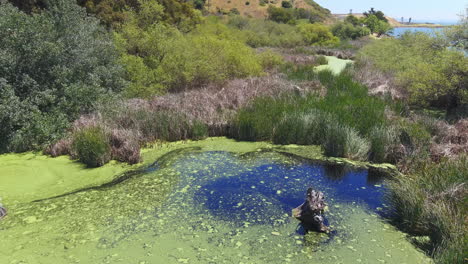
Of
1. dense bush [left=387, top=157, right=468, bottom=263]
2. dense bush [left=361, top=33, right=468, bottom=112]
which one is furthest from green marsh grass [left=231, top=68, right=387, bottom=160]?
dense bush [left=387, top=157, right=468, bottom=263]

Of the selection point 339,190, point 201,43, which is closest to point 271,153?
point 339,190

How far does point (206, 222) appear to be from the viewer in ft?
15.3

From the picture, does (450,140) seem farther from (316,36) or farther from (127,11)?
(316,36)

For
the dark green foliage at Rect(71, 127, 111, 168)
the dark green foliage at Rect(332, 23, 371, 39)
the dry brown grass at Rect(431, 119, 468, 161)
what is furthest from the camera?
the dark green foliage at Rect(332, 23, 371, 39)

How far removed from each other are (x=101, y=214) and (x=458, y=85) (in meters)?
8.85

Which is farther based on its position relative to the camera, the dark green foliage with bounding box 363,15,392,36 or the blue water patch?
the dark green foliage with bounding box 363,15,392,36

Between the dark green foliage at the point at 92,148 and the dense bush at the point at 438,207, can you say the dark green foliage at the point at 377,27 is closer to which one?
the dense bush at the point at 438,207

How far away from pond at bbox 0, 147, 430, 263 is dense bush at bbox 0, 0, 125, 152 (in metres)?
2.87

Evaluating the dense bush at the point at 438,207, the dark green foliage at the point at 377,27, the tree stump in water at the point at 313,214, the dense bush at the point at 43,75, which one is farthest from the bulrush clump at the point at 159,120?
the dark green foliage at the point at 377,27

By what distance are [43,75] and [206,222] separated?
6155 mm

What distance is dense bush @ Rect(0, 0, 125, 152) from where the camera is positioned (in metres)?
7.39

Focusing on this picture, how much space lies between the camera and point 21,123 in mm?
7473

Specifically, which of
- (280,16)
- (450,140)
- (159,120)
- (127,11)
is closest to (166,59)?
(159,120)

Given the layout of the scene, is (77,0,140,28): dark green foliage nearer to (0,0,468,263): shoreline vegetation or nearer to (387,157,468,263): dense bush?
(0,0,468,263): shoreline vegetation
